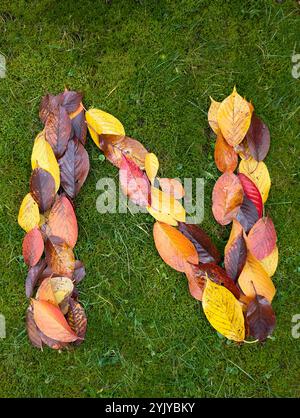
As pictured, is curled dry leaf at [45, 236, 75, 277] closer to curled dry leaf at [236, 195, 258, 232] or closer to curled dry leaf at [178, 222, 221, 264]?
curled dry leaf at [178, 222, 221, 264]

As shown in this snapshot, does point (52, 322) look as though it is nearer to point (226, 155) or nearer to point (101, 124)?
point (101, 124)

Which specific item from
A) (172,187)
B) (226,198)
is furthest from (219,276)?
(172,187)

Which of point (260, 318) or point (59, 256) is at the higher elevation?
point (59, 256)

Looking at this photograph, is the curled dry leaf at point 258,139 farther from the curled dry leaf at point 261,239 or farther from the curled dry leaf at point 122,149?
the curled dry leaf at point 122,149

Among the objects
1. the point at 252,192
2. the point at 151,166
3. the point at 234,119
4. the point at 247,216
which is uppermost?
the point at 234,119

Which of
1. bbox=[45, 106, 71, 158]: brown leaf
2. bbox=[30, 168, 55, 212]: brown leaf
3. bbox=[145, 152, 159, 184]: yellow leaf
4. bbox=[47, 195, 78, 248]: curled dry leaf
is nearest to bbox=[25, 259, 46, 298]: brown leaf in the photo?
bbox=[47, 195, 78, 248]: curled dry leaf

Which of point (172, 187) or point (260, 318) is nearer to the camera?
point (260, 318)
